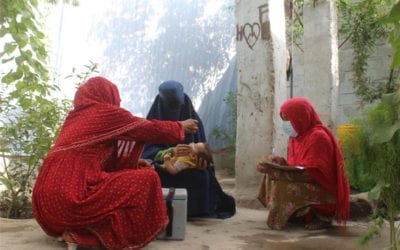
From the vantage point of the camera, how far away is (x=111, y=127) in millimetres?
2670

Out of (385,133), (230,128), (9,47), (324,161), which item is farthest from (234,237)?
(230,128)

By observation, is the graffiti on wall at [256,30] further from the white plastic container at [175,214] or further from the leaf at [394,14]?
the leaf at [394,14]

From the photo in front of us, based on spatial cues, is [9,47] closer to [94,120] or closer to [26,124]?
[26,124]

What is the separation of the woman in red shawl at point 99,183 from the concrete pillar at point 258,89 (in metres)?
1.96

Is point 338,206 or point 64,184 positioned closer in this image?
point 64,184

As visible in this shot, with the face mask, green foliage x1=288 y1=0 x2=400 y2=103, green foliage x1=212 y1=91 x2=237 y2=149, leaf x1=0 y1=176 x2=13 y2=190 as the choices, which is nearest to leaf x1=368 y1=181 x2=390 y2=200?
the face mask

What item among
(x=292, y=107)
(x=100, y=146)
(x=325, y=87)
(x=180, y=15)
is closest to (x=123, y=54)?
(x=180, y=15)

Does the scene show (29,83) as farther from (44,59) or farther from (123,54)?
(123,54)

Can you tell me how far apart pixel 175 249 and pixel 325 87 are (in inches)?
115

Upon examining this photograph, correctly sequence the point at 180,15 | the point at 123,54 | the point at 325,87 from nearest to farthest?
the point at 325,87 → the point at 123,54 → the point at 180,15

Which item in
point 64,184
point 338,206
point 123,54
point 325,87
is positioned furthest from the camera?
point 123,54

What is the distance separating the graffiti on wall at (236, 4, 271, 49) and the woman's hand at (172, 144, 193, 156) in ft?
6.02

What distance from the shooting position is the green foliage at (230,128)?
7484 mm

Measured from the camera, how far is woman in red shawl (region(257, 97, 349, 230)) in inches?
140
